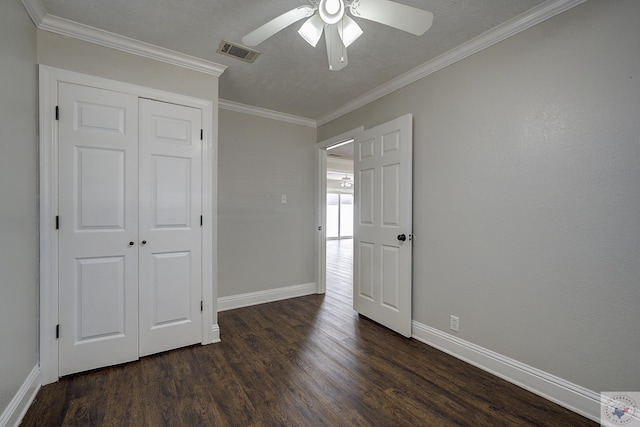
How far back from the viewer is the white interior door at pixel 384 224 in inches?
104

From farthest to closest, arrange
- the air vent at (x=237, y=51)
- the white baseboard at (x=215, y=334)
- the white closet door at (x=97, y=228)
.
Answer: the white baseboard at (x=215, y=334) → the air vent at (x=237, y=51) → the white closet door at (x=97, y=228)

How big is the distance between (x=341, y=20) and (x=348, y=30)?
7cm

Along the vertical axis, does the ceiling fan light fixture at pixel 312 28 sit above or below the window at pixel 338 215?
above

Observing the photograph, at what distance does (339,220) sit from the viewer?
11008mm

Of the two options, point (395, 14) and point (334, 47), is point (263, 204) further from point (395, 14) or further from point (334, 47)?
point (395, 14)

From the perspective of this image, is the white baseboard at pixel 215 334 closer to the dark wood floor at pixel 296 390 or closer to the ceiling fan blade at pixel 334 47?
the dark wood floor at pixel 296 390

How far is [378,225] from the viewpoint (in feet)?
9.64

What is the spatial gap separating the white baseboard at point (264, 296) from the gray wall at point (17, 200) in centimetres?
172

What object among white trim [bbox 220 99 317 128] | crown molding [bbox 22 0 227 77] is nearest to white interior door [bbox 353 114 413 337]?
white trim [bbox 220 99 317 128]

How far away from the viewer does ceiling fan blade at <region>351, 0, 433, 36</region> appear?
4.32 feet

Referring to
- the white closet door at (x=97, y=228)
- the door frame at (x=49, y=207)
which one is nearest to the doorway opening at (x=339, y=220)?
the white closet door at (x=97, y=228)

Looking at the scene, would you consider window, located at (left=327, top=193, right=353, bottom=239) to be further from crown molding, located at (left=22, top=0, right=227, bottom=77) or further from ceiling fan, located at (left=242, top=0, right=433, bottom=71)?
ceiling fan, located at (left=242, top=0, right=433, bottom=71)

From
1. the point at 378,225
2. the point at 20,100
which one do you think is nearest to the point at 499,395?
the point at 378,225

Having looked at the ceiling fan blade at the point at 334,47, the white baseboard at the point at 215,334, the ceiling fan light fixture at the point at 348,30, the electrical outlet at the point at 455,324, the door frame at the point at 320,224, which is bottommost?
the white baseboard at the point at 215,334
